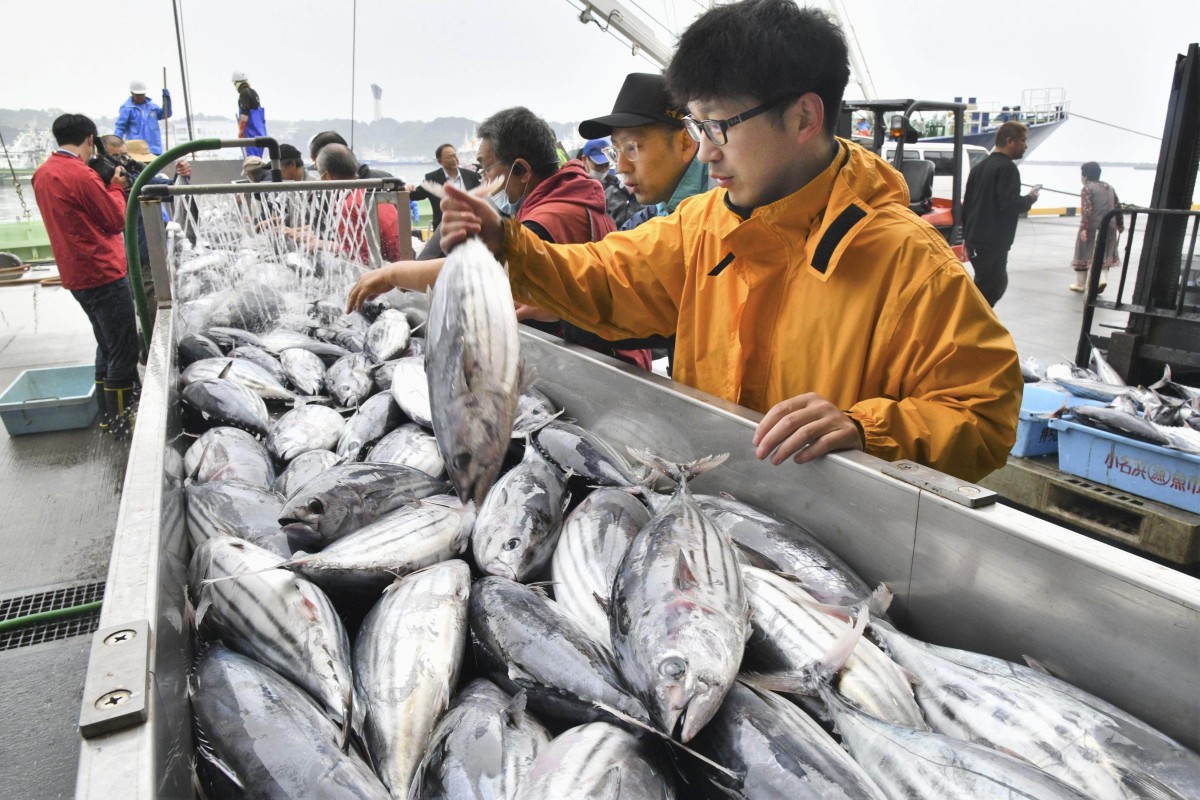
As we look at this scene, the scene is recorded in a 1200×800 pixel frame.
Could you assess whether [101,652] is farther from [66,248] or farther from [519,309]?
[66,248]

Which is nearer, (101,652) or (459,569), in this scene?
(101,652)

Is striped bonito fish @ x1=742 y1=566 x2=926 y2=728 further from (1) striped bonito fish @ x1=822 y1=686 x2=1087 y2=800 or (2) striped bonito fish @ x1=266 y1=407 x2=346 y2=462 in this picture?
(2) striped bonito fish @ x1=266 y1=407 x2=346 y2=462

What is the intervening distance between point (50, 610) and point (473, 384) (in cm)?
282

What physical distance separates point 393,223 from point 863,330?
4173mm

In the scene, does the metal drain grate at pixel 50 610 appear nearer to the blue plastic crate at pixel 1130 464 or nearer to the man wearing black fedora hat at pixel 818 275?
the man wearing black fedora hat at pixel 818 275

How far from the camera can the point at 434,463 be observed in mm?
2275

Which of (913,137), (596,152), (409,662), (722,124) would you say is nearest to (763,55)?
(722,124)

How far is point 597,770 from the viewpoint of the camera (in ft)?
3.31

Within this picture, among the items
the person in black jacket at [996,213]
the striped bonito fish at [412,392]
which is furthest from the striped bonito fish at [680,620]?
the person in black jacket at [996,213]

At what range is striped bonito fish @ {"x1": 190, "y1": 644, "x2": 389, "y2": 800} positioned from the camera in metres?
1.08

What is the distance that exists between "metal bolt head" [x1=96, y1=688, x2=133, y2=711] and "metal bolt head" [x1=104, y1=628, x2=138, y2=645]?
4.8 inches

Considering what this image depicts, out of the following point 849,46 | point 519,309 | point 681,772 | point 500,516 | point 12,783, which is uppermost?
point 849,46

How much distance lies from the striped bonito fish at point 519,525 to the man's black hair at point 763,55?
3.59 ft

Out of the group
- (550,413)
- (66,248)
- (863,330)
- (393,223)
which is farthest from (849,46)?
(66,248)
